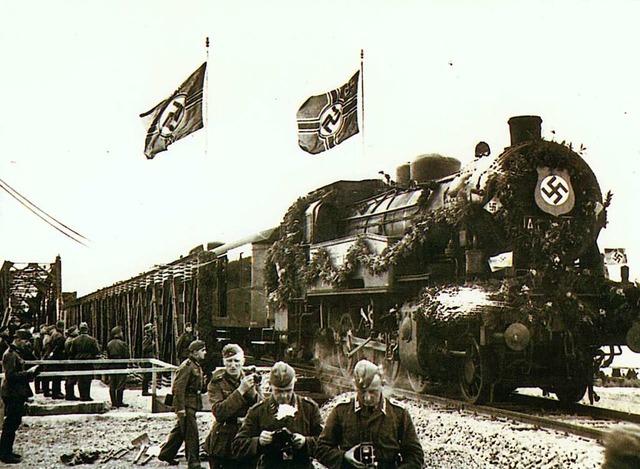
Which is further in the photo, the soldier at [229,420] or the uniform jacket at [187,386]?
the uniform jacket at [187,386]

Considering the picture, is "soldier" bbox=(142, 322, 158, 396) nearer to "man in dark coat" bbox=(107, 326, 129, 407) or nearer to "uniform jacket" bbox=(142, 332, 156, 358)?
"uniform jacket" bbox=(142, 332, 156, 358)

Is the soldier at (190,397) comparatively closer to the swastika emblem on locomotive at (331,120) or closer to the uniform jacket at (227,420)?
the uniform jacket at (227,420)

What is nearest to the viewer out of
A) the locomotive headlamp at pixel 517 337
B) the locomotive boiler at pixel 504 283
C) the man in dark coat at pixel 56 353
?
the locomotive headlamp at pixel 517 337

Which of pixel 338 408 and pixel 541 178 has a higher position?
pixel 541 178

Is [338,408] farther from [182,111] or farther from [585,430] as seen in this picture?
[182,111]

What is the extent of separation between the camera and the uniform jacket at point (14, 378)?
7.69 m

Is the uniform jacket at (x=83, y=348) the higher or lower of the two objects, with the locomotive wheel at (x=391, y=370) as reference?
higher

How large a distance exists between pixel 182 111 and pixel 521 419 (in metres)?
6.67

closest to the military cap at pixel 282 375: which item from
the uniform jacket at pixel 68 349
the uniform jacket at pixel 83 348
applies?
the uniform jacket at pixel 83 348

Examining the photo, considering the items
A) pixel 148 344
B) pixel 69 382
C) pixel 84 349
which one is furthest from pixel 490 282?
pixel 148 344

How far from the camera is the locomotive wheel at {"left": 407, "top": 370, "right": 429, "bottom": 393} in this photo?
9.97 metres

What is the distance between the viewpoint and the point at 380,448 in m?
3.99

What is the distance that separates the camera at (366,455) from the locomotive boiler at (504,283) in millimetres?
5017

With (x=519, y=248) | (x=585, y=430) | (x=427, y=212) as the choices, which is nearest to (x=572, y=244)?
(x=519, y=248)
